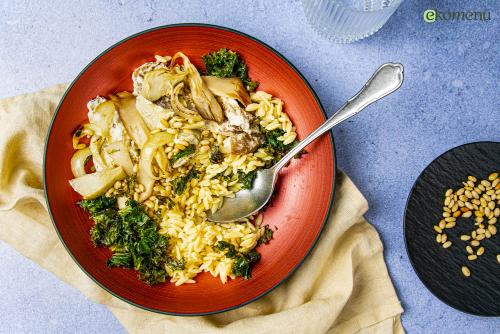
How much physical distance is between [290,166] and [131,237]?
1051mm

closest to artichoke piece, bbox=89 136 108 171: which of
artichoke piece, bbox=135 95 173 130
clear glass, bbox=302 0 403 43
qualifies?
artichoke piece, bbox=135 95 173 130

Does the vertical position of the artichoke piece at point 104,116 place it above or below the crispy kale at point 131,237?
above

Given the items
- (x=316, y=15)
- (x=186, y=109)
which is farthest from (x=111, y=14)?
(x=316, y=15)

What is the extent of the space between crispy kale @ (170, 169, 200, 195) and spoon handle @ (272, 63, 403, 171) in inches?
28.7

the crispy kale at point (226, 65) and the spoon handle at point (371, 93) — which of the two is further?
the crispy kale at point (226, 65)

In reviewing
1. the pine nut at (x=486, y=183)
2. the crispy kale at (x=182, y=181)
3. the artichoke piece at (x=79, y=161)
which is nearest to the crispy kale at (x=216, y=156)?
the crispy kale at (x=182, y=181)

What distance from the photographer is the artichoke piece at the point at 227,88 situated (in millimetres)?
2750

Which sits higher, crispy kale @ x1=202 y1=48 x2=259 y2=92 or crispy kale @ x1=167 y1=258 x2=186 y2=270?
crispy kale @ x1=202 y1=48 x2=259 y2=92

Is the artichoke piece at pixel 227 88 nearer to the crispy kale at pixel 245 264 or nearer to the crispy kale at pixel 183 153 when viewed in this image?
the crispy kale at pixel 183 153

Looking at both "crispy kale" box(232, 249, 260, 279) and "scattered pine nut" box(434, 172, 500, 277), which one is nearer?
"crispy kale" box(232, 249, 260, 279)

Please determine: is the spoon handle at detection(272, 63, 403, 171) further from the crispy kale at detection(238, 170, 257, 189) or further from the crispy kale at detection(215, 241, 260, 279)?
the crispy kale at detection(215, 241, 260, 279)

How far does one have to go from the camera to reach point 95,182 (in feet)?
9.08

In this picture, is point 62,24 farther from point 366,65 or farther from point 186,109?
point 366,65

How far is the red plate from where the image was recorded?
2.77 meters
